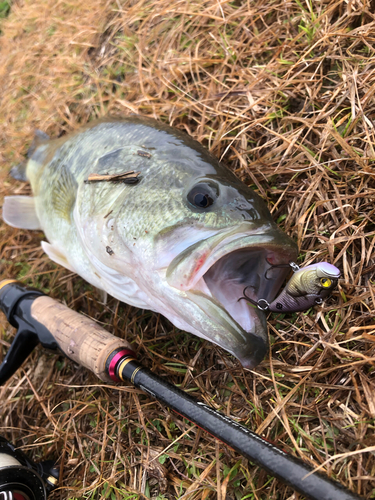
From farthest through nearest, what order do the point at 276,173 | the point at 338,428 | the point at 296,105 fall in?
the point at 296,105 → the point at 276,173 → the point at 338,428

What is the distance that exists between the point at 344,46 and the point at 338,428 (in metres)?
2.15

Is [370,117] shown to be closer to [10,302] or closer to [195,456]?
[195,456]

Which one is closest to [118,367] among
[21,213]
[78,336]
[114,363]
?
[114,363]

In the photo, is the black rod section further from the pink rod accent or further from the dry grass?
the dry grass

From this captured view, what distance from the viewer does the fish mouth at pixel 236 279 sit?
146cm

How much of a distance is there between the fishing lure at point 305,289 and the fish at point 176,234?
0.14ft

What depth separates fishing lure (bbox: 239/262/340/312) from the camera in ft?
5.18

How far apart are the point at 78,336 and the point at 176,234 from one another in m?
0.93

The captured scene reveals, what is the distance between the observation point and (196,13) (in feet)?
8.93

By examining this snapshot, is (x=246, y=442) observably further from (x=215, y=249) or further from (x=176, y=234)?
(x=176, y=234)

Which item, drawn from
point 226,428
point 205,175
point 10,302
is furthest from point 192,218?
point 10,302

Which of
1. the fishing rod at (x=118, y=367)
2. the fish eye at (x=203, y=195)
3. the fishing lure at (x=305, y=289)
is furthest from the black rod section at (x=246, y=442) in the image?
the fish eye at (x=203, y=195)

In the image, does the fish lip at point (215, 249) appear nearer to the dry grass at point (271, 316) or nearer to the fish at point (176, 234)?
the fish at point (176, 234)

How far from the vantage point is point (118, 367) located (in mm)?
1851
